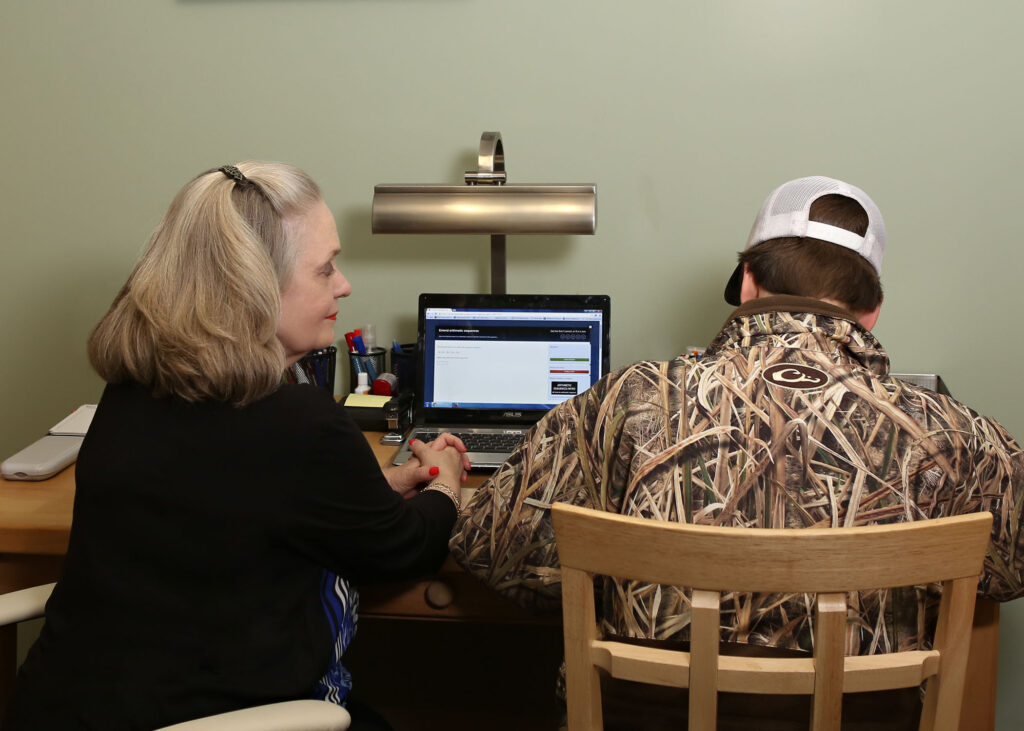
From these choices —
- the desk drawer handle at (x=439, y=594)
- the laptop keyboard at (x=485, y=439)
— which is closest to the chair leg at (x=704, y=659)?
the desk drawer handle at (x=439, y=594)

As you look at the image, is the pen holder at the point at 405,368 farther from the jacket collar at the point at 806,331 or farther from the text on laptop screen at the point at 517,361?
the jacket collar at the point at 806,331

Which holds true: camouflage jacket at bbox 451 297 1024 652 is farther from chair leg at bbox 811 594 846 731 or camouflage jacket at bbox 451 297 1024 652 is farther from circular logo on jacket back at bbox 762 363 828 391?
chair leg at bbox 811 594 846 731

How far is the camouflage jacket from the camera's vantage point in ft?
3.26

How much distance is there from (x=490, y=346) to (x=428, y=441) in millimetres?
239

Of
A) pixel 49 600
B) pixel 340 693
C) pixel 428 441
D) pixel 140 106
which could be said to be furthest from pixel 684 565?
pixel 140 106

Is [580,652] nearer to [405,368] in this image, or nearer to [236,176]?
[236,176]

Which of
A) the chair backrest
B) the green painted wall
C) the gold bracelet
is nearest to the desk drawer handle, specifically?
the gold bracelet

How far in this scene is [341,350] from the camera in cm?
205

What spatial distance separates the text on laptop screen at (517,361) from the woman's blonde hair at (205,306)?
2.35ft

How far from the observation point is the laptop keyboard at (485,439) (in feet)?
5.52

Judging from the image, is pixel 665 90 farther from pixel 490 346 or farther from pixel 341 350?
pixel 341 350

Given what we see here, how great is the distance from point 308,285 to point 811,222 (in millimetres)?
667

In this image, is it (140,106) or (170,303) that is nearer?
(170,303)

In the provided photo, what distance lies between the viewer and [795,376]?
3.40 ft
